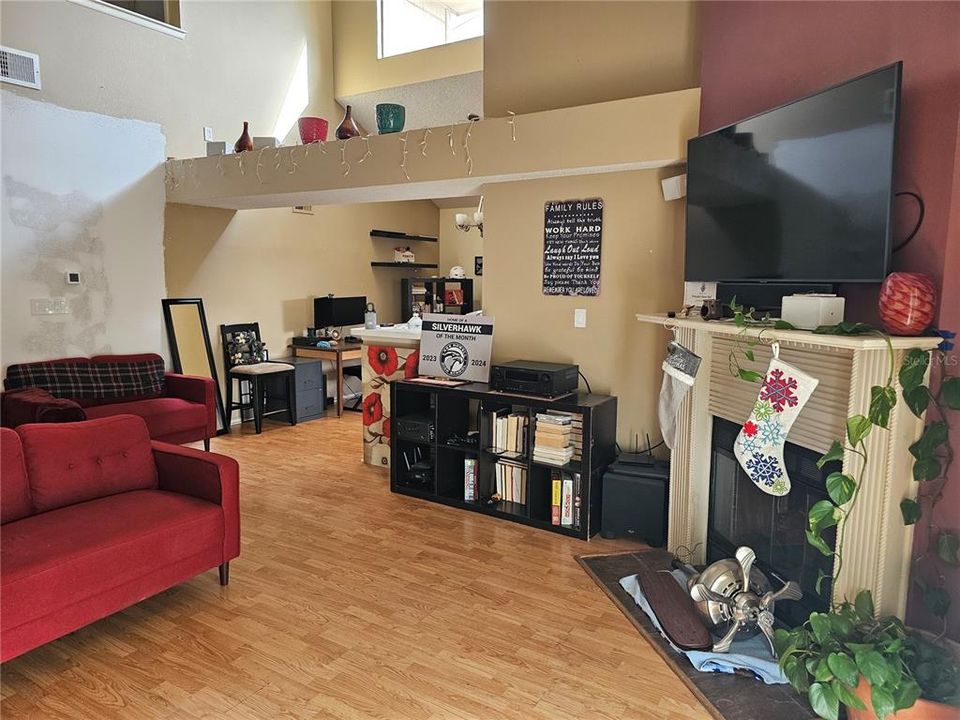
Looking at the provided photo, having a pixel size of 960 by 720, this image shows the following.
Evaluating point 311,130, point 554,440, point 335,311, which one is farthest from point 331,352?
point 554,440

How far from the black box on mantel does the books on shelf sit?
809 millimetres

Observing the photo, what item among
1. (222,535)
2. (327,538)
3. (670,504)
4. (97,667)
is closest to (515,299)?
(670,504)

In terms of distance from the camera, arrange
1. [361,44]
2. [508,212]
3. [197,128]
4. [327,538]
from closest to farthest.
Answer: [327,538] < [508,212] < [197,128] < [361,44]

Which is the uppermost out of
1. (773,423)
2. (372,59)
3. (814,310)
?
(372,59)

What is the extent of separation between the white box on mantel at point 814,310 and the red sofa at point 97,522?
2364mm

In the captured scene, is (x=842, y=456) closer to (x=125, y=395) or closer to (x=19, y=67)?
(x=125, y=395)

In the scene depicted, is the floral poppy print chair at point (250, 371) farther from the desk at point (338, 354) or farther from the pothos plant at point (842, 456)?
the pothos plant at point (842, 456)

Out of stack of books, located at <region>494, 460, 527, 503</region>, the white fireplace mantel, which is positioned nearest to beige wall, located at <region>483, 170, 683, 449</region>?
stack of books, located at <region>494, 460, 527, 503</region>

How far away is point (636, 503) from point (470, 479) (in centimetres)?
101

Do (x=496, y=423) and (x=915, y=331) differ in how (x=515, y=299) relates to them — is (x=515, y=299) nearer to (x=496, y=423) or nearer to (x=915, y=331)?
(x=496, y=423)

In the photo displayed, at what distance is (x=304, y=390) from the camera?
596cm

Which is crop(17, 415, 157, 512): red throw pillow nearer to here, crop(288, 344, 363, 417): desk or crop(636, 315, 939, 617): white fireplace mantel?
crop(636, 315, 939, 617): white fireplace mantel

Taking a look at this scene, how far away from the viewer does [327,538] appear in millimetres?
3350

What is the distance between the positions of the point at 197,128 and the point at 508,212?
3227mm
